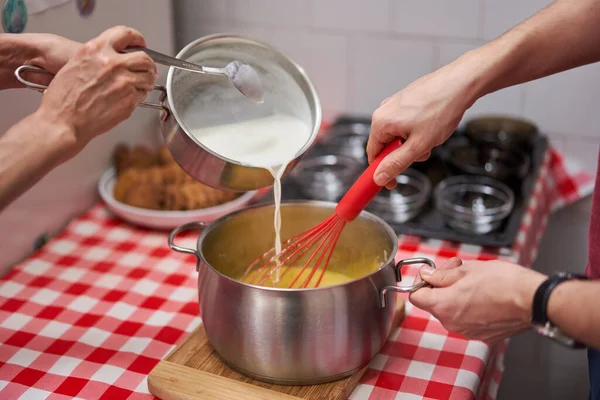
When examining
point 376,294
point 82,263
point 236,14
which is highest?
point 236,14

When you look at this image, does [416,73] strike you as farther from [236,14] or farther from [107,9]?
[107,9]

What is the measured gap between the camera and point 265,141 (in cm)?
95

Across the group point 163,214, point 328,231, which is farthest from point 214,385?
point 163,214

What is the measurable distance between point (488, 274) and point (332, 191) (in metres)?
0.66

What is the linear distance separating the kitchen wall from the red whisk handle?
81 centimetres

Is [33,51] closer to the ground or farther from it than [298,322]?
farther from it

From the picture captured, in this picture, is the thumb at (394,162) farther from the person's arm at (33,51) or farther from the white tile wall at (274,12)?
the white tile wall at (274,12)

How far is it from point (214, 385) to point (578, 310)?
42 cm

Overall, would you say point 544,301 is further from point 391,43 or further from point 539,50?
point 391,43

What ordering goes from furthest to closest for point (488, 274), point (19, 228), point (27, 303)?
point (19, 228)
point (27, 303)
point (488, 274)

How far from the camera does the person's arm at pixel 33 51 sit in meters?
0.92

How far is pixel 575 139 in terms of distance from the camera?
159cm

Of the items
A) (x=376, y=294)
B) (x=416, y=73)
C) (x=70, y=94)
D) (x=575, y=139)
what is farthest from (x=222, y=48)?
(x=575, y=139)

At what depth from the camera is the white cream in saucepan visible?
0.92 meters
